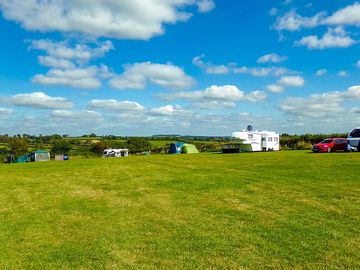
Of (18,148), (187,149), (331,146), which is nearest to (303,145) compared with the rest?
(331,146)

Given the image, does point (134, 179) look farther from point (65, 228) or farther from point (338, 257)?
point (338, 257)

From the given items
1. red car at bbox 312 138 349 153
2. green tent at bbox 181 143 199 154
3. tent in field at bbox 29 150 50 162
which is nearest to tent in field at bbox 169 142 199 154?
green tent at bbox 181 143 199 154

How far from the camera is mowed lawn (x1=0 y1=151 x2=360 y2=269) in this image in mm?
6781

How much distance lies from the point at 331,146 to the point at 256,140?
10.9 m

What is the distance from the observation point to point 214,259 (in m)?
Result: 6.71

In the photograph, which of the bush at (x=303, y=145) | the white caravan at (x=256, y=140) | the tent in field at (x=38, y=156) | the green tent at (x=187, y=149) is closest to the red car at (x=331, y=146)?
the white caravan at (x=256, y=140)

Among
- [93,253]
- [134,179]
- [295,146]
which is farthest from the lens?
[295,146]

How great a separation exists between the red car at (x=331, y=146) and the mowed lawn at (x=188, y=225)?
22302 millimetres

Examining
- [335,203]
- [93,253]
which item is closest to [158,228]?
[93,253]

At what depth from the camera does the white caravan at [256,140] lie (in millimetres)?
45938

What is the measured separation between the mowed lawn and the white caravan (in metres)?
30.2

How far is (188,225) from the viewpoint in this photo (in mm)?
9078

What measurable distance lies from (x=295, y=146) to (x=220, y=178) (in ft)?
126

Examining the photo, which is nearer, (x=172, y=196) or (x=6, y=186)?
(x=172, y=196)
